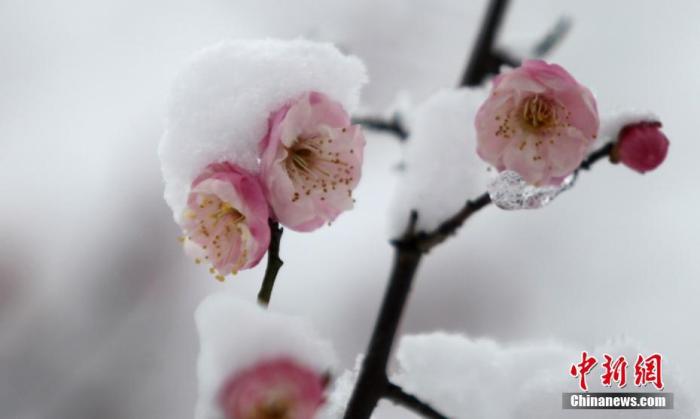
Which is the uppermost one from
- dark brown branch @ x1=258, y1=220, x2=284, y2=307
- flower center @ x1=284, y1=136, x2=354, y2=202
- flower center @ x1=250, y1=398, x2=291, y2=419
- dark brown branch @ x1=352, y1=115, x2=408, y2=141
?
dark brown branch @ x1=352, y1=115, x2=408, y2=141

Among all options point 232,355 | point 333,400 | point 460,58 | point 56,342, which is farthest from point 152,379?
point 232,355

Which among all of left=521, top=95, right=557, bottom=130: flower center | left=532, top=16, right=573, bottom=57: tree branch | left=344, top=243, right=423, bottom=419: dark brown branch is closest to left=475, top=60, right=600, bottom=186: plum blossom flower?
left=521, top=95, right=557, bottom=130: flower center

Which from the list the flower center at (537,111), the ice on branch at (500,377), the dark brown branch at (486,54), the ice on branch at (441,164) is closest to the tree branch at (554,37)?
the dark brown branch at (486,54)

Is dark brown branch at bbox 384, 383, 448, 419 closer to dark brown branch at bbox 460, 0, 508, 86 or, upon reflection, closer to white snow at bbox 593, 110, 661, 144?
white snow at bbox 593, 110, 661, 144

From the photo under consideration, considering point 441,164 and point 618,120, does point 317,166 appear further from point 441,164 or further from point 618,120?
point 618,120

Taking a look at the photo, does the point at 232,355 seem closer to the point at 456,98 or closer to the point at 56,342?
the point at 456,98

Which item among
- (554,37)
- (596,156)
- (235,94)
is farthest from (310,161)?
(554,37)
